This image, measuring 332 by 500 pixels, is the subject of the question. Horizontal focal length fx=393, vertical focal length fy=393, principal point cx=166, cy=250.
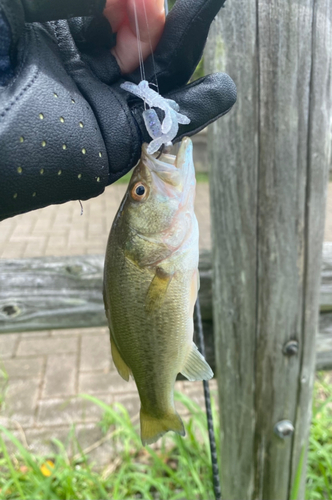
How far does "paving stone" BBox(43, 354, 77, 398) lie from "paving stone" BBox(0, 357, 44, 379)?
0.22 ft

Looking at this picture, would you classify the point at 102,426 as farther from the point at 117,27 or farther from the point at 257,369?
the point at 117,27

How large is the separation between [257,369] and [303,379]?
0.62 feet

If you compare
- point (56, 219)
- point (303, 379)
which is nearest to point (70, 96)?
point (303, 379)

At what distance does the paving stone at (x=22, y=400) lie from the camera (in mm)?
2439

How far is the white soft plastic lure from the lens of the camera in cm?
81

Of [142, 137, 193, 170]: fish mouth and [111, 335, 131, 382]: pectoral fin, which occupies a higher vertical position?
[142, 137, 193, 170]: fish mouth

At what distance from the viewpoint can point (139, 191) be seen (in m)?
0.97

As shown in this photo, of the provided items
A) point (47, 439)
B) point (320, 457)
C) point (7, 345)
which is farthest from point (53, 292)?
point (7, 345)

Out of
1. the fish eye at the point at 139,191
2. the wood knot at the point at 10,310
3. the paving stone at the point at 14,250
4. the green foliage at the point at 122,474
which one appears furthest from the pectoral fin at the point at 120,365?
the paving stone at the point at 14,250

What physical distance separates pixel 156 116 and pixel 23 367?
8.47 ft

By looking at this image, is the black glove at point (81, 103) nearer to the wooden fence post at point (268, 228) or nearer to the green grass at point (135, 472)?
the wooden fence post at point (268, 228)

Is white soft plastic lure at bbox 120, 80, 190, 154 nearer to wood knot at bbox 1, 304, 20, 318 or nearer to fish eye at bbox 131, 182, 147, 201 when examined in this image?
fish eye at bbox 131, 182, 147, 201

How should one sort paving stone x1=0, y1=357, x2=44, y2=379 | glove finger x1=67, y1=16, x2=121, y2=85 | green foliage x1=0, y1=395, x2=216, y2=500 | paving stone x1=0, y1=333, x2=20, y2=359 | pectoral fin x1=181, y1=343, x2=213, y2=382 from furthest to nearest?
paving stone x1=0, y1=333, x2=20, y2=359
paving stone x1=0, y1=357, x2=44, y2=379
green foliage x1=0, y1=395, x2=216, y2=500
pectoral fin x1=181, y1=343, x2=213, y2=382
glove finger x1=67, y1=16, x2=121, y2=85

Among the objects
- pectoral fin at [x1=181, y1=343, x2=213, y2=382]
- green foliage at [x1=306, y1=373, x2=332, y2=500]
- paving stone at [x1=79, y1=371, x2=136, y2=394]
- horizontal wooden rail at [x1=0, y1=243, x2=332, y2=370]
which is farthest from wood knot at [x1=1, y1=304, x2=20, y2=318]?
green foliage at [x1=306, y1=373, x2=332, y2=500]
